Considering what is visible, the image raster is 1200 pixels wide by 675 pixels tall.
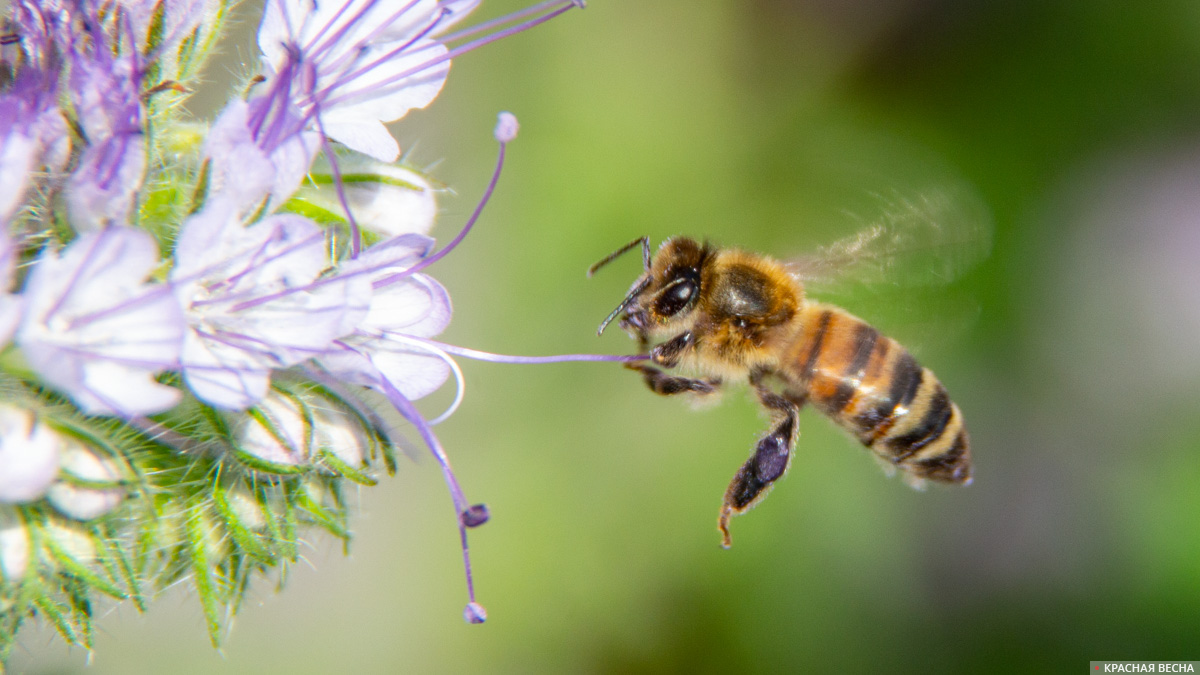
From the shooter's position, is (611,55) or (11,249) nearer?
(11,249)

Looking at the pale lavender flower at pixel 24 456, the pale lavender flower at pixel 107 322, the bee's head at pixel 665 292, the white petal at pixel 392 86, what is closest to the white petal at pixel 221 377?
the pale lavender flower at pixel 107 322

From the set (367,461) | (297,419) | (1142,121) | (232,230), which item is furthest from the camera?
(1142,121)

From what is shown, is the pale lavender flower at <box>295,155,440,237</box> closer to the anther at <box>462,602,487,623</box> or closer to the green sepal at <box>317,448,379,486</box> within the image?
the green sepal at <box>317,448,379,486</box>

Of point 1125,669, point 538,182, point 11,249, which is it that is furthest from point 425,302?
point 1125,669

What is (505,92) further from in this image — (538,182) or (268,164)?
(268,164)

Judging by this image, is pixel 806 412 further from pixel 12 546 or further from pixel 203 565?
pixel 12 546

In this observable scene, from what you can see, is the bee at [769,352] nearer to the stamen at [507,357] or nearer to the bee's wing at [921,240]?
the bee's wing at [921,240]

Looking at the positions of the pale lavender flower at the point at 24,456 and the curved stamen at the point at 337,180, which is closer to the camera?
the pale lavender flower at the point at 24,456

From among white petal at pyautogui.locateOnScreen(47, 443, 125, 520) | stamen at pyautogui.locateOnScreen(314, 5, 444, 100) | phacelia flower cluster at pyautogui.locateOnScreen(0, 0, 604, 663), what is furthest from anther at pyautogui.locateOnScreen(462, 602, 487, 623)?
Result: stamen at pyautogui.locateOnScreen(314, 5, 444, 100)
